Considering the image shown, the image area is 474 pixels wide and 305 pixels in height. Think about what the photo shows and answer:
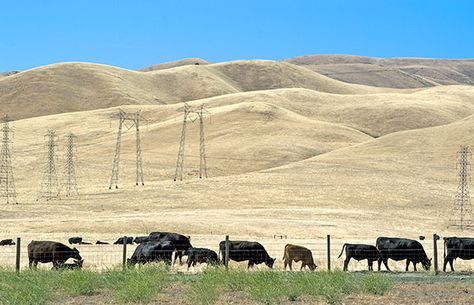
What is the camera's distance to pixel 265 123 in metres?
137

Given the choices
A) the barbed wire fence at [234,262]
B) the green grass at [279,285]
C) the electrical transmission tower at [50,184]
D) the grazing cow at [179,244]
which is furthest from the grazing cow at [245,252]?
the electrical transmission tower at [50,184]

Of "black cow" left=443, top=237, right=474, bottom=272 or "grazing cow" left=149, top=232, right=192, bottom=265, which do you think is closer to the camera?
"black cow" left=443, top=237, right=474, bottom=272

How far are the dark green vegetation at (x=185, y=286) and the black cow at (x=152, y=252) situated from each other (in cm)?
489

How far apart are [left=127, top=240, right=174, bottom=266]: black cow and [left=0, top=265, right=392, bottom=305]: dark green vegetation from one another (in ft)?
16.0

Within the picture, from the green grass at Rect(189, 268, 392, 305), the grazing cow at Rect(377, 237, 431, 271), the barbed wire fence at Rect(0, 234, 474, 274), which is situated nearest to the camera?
the green grass at Rect(189, 268, 392, 305)

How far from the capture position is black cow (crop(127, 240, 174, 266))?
26547 mm

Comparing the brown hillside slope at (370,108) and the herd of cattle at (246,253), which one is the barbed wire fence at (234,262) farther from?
the brown hillside slope at (370,108)

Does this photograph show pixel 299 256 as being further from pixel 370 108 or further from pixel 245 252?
pixel 370 108

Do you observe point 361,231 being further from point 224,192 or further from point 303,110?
point 303,110

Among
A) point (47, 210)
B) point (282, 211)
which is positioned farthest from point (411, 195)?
point (47, 210)

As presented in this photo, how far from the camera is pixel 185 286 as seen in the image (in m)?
21.0

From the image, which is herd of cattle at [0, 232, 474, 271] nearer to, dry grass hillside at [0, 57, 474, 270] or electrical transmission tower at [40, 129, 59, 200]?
dry grass hillside at [0, 57, 474, 270]

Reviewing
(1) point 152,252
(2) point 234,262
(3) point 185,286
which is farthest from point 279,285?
(2) point 234,262

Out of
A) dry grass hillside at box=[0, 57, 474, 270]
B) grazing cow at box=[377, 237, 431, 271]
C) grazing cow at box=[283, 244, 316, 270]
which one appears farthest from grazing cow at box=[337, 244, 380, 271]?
dry grass hillside at box=[0, 57, 474, 270]
